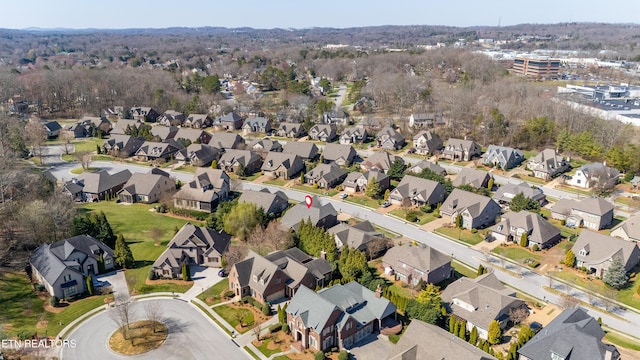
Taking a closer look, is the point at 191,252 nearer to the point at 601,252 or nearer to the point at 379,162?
the point at 379,162

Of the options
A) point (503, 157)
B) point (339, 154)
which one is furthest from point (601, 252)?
point (339, 154)

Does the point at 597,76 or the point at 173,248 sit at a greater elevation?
the point at 597,76

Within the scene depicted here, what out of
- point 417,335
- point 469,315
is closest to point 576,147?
point 469,315

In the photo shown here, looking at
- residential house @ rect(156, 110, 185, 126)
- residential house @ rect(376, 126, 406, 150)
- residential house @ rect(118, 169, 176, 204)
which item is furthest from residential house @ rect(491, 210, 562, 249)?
residential house @ rect(156, 110, 185, 126)

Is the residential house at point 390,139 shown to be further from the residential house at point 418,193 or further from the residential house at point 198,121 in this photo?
the residential house at point 198,121

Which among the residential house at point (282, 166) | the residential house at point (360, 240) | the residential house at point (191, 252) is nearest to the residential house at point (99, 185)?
the residential house at point (282, 166)

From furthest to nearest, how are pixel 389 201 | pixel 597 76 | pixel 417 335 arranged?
pixel 597 76
pixel 389 201
pixel 417 335

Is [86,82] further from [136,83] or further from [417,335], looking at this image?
[417,335]
